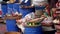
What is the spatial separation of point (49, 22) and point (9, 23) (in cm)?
84

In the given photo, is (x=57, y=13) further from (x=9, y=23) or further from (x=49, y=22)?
(x=9, y=23)

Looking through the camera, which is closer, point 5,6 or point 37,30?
point 37,30

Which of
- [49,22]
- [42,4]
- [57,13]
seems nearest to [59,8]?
[57,13]

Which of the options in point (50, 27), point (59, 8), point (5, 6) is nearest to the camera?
point (59, 8)

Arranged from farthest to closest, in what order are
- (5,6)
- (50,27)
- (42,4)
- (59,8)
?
(5,6), (42,4), (50,27), (59,8)

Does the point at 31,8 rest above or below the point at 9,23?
above

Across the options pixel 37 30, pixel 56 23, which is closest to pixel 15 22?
pixel 37 30

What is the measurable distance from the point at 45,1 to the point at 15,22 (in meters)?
0.66

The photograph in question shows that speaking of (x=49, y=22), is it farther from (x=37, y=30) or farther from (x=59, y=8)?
(x=59, y=8)

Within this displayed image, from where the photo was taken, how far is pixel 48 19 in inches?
104

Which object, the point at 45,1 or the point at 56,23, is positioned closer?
the point at 56,23

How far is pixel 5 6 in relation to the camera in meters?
5.25

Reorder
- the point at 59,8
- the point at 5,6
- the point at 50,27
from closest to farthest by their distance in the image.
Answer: the point at 59,8 < the point at 50,27 < the point at 5,6

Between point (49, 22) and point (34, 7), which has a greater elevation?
point (34, 7)
